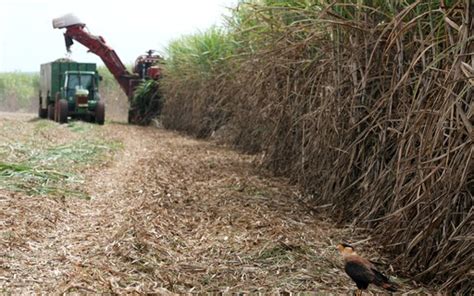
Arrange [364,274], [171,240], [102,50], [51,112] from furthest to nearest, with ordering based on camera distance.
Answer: [102,50] < [51,112] < [171,240] < [364,274]

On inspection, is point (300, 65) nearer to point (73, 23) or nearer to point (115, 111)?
point (73, 23)

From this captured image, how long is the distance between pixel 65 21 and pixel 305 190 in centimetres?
1349

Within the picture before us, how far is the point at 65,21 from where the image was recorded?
57.3 ft

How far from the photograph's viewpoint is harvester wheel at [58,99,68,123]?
15.6 meters

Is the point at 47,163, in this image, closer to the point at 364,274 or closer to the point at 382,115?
the point at 382,115

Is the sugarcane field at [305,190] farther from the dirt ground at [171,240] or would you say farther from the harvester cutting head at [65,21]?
the harvester cutting head at [65,21]

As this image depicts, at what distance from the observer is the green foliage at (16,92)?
3500 cm

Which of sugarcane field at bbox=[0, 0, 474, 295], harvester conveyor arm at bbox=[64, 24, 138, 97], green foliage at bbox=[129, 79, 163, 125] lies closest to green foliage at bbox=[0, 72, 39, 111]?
harvester conveyor arm at bbox=[64, 24, 138, 97]

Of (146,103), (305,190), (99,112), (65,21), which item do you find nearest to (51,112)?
(99,112)

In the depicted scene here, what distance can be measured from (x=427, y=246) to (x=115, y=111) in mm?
25324

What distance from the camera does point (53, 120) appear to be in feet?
57.8

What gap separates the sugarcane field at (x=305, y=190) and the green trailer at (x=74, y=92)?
7423 millimetres

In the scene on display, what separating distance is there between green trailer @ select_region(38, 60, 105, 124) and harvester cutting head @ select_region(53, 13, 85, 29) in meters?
1.03

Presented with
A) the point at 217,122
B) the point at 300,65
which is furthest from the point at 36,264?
the point at 217,122
